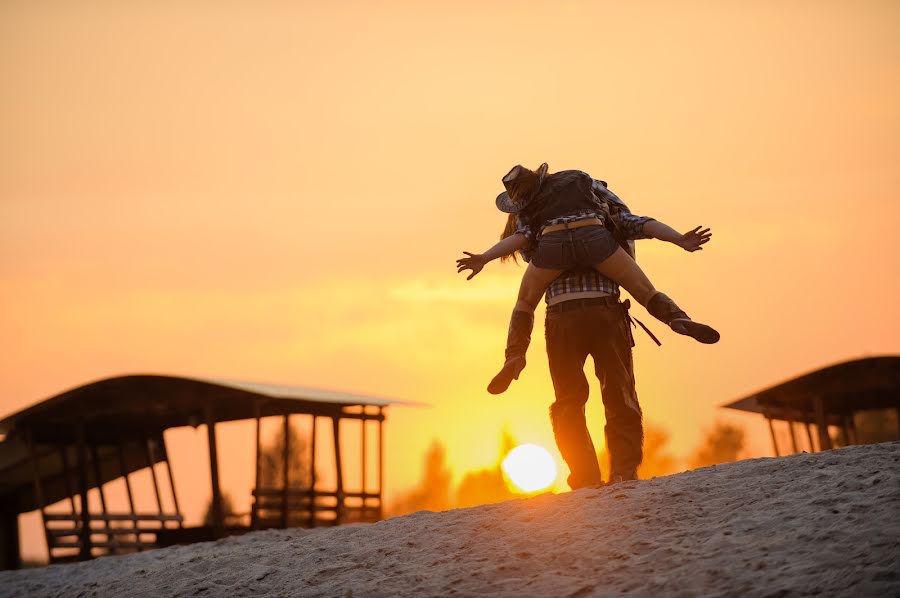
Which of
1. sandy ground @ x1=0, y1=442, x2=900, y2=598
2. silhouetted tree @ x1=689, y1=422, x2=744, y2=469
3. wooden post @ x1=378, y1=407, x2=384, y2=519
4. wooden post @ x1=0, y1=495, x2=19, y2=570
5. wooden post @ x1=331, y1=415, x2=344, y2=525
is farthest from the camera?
silhouetted tree @ x1=689, y1=422, x2=744, y2=469

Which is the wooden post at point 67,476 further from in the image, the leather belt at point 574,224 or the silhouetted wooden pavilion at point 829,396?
the leather belt at point 574,224

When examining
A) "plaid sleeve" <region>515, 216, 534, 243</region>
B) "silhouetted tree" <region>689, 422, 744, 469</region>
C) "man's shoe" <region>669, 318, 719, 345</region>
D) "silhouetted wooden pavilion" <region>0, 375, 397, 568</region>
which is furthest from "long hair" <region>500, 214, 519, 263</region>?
"silhouetted tree" <region>689, 422, 744, 469</region>

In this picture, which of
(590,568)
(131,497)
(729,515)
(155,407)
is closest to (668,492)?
(729,515)

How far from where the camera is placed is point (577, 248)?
354 inches

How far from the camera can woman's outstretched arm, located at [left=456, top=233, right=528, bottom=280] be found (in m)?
9.10

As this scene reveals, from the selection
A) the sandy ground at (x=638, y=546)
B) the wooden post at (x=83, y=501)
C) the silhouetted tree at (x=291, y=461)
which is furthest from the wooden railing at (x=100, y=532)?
the silhouetted tree at (x=291, y=461)

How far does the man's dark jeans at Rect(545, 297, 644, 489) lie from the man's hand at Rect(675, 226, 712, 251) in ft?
2.31

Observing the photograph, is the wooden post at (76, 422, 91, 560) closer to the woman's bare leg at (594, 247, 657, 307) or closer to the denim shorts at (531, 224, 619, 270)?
the denim shorts at (531, 224, 619, 270)

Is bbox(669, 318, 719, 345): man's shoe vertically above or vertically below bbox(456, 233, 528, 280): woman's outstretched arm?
below

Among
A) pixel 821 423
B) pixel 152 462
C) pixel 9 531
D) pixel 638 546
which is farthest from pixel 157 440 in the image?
pixel 638 546

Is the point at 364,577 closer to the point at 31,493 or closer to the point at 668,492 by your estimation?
the point at 668,492

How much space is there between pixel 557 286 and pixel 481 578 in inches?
111

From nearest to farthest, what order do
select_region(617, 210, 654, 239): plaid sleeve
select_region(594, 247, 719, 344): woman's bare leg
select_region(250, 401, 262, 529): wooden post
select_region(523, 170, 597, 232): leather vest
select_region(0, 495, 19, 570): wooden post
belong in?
select_region(594, 247, 719, 344): woman's bare leg < select_region(523, 170, 597, 232): leather vest < select_region(617, 210, 654, 239): plaid sleeve < select_region(250, 401, 262, 529): wooden post < select_region(0, 495, 19, 570): wooden post

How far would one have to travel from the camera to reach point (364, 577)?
7945 millimetres
